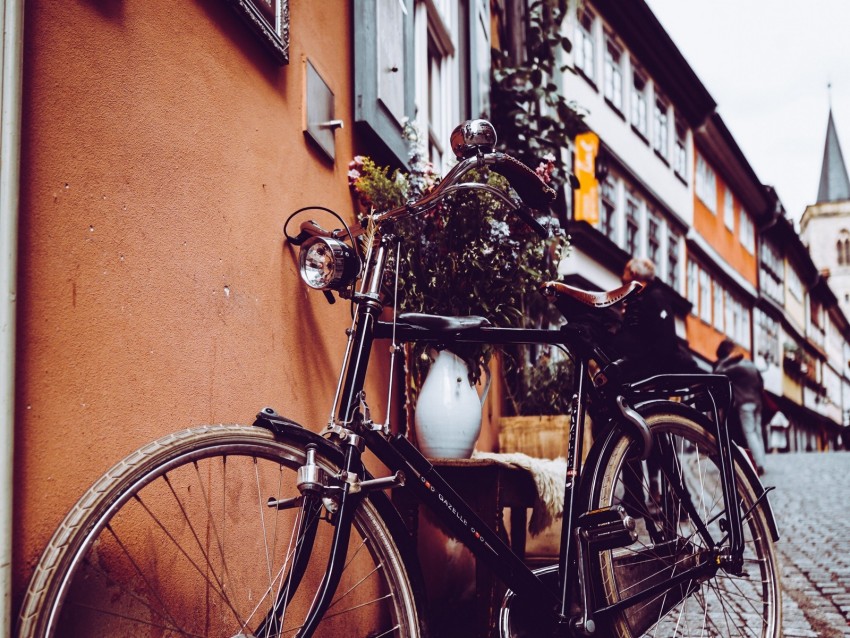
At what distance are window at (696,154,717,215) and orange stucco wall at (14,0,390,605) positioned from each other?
774 inches

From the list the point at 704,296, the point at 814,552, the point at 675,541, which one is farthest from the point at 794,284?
the point at 675,541

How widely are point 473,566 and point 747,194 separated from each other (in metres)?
23.3

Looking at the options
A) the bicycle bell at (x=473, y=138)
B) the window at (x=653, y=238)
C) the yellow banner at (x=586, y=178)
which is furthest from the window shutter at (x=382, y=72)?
the window at (x=653, y=238)

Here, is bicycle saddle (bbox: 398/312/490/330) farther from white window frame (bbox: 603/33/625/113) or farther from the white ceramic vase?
white window frame (bbox: 603/33/625/113)

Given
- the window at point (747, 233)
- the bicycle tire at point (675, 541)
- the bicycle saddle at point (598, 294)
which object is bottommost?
the bicycle tire at point (675, 541)

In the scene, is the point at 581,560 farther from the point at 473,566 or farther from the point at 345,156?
the point at 473,566

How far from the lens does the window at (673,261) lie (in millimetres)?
19075

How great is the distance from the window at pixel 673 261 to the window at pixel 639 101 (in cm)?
254

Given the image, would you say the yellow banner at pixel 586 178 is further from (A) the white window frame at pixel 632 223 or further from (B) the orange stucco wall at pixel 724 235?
(B) the orange stucco wall at pixel 724 235

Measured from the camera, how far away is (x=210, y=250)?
2342mm

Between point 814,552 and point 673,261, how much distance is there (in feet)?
46.9

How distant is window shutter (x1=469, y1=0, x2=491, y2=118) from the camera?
6551mm

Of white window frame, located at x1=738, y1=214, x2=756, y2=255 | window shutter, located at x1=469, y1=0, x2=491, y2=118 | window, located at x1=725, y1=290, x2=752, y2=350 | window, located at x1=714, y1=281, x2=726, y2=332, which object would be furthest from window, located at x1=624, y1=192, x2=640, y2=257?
white window frame, located at x1=738, y1=214, x2=756, y2=255

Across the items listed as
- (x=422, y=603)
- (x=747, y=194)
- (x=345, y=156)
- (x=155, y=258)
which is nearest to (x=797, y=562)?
(x=345, y=156)
